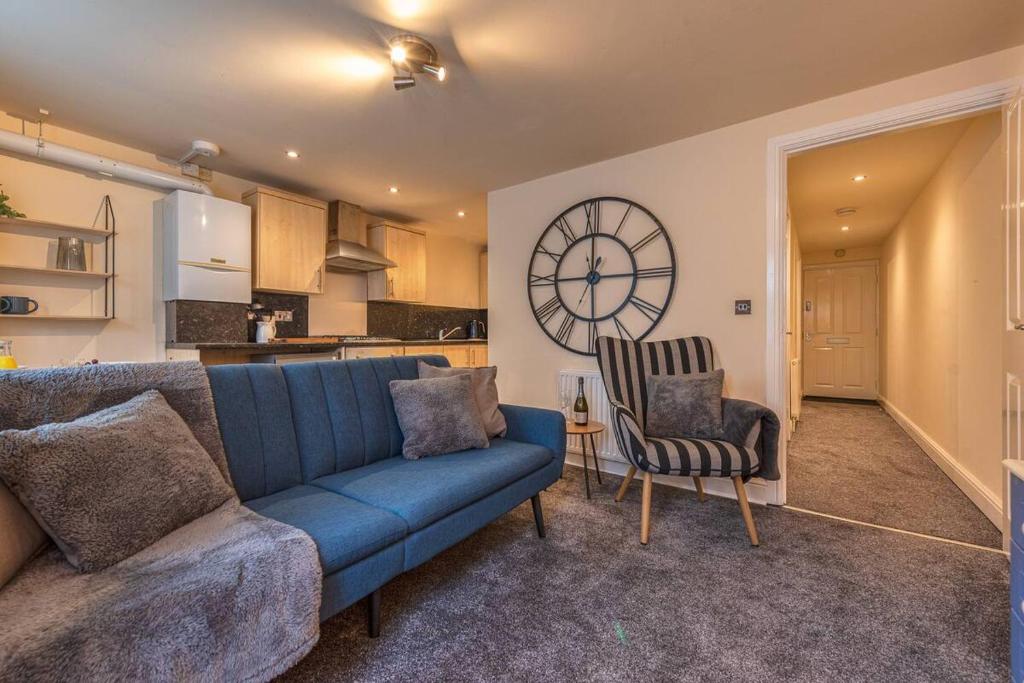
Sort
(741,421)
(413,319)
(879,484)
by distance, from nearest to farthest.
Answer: (741,421)
(879,484)
(413,319)

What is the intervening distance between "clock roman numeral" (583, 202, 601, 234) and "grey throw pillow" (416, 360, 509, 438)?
1624 millimetres

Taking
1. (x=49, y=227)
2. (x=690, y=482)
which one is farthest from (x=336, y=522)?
(x=49, y=227)

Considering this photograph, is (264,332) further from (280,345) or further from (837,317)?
(837,317)

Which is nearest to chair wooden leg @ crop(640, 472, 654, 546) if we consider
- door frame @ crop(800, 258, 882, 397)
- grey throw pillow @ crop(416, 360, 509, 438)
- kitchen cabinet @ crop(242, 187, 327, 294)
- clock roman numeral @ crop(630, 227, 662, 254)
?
grey throw pillow @ crop(416, 360, 509, 438)

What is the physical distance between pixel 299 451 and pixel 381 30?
1.88 metres

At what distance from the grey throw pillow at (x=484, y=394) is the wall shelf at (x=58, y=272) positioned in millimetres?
2443

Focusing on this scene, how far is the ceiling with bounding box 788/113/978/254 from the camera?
9.75 ft

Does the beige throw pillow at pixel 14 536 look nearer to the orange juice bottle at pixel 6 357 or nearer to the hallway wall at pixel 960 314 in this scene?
the orange juice bottle at pixel 6 357

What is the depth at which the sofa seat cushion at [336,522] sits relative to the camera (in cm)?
124

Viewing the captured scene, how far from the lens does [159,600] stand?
0.89 meters

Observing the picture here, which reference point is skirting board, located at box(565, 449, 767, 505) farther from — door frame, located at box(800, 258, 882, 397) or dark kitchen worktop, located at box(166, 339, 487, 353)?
door frame, located at box(800, 258, 882, 397)

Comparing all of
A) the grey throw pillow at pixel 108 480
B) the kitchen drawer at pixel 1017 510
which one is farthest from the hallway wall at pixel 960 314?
the grey throw pillow at pixel 108 480

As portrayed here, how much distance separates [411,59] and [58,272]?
2740 mm

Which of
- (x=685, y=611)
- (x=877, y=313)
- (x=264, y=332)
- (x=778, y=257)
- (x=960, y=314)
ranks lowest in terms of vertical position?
(x=685, y=611)
